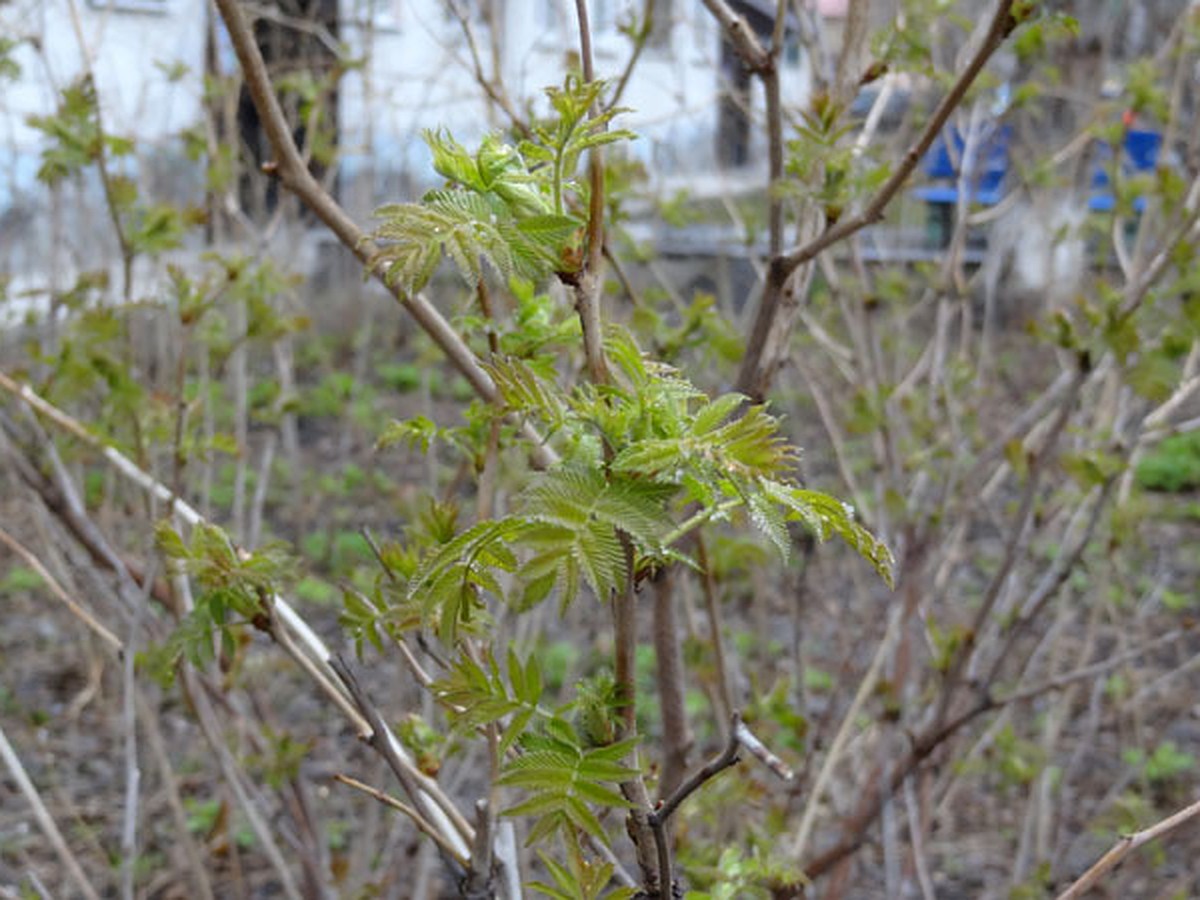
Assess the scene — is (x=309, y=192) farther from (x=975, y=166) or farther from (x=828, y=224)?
(x=975, y=166)

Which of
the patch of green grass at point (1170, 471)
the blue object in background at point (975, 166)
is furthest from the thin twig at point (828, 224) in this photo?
the patch of green grass at point (1170, 471)

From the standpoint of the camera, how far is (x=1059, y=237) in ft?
10.9

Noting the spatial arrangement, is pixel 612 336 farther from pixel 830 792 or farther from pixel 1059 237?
pixel 1059 237

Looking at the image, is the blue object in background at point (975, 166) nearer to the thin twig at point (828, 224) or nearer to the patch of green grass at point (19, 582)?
the thin twig at point (828, 224)

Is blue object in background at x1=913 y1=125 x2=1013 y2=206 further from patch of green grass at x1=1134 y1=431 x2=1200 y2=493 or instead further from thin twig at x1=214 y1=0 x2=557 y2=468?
thin twig at x1=214 y1=0 x2=557 y2=468

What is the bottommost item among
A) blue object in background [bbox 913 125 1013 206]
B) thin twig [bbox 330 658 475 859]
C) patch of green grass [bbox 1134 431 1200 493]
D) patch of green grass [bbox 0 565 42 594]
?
patch of green grass [bbox 1134 431 1200 493]

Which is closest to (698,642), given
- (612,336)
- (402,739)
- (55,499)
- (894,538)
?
(894,538)

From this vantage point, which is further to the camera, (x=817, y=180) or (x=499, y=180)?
(x=817, y=180)

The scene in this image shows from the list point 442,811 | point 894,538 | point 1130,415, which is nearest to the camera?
point 442,811

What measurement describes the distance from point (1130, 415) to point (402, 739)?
2.32 meters

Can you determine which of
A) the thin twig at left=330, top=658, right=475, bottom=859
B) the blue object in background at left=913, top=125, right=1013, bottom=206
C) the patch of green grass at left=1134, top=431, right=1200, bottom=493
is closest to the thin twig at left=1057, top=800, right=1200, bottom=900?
the thin twig at left=330, top=658, right=475, bottom=859

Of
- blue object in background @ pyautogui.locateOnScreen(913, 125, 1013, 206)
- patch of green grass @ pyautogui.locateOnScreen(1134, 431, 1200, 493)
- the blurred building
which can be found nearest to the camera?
blue object in background @ pyautogui.locateOnScreen(913, 125, 1013, 206)

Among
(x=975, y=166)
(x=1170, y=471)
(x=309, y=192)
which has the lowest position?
(x=1170, y=471)

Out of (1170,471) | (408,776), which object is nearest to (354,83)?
(1170,471)
